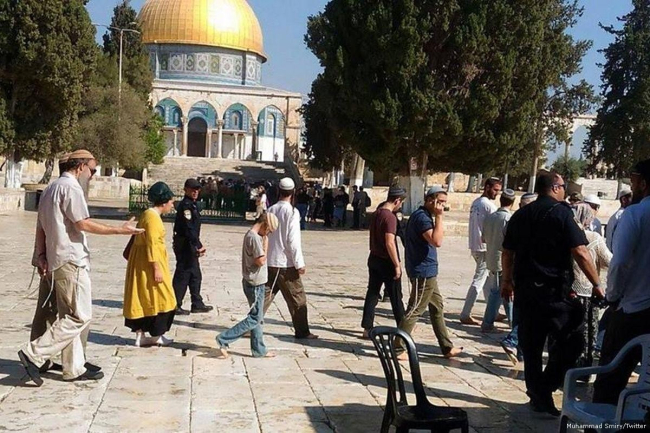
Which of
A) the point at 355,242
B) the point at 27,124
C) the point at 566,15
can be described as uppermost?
the point at 566,15

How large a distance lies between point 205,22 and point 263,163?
16.9 meters

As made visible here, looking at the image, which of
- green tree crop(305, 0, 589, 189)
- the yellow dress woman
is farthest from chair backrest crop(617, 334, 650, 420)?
green tree crop(305, 0, 589, 189)

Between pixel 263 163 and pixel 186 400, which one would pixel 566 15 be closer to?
pixel 263 163

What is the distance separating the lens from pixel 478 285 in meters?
8.45

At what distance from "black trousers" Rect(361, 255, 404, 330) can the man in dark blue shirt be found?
1.61ft

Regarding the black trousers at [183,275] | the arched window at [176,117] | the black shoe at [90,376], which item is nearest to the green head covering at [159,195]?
the black shoe at [90,376]

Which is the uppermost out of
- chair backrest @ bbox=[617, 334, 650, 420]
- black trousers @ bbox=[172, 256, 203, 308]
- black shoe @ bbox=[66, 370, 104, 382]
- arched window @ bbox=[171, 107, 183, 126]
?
arched window @ bbox=[171, 107, 183, 126]

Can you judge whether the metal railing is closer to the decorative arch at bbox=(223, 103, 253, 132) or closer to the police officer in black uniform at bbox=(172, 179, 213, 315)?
the police officer in black uniform at bbox=(172, 179, 213, 315)

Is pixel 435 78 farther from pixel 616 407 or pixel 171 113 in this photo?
pixel 171 113

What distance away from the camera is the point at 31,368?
17.7 feet

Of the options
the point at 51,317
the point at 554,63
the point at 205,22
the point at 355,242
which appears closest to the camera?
the point at 51,317

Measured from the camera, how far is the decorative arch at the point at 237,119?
209ft

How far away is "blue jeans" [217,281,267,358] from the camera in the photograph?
656 cm

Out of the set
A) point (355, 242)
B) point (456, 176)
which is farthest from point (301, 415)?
point (456, 176)
